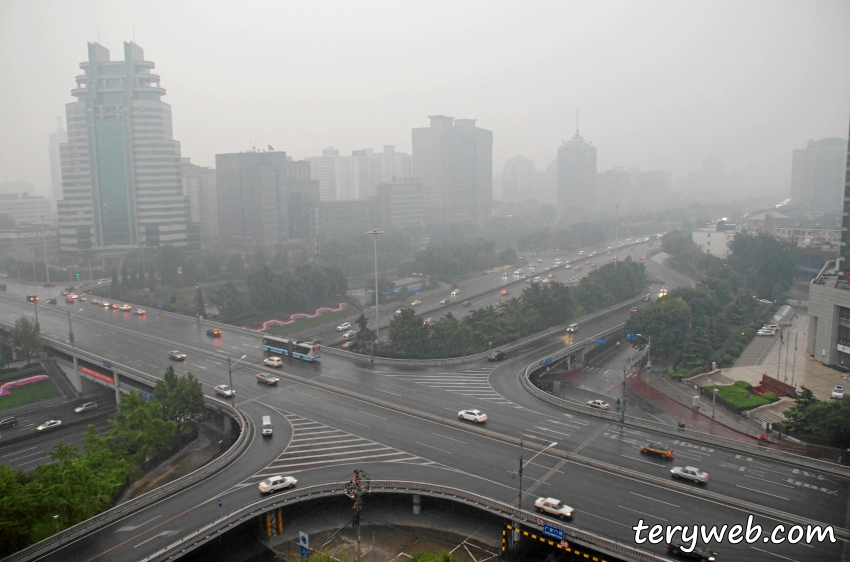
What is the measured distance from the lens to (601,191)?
16975 centimetres

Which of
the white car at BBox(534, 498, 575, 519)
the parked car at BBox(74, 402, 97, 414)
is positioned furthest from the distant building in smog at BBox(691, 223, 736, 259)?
the parked car at BBox(74, 402, 97, 414)

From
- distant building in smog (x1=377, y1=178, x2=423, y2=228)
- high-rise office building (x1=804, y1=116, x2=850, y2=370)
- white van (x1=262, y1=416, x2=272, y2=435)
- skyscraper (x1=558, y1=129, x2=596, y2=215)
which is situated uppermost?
skyscraper (x1=558, y1=129, x2=596, y2=215)

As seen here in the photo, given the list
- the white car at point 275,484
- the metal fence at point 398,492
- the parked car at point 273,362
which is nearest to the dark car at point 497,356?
the parked car at point 273,362

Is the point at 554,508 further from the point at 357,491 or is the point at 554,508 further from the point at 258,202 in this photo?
the point at 258,202

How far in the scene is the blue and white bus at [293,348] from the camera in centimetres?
2888

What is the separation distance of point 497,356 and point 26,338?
25.5m

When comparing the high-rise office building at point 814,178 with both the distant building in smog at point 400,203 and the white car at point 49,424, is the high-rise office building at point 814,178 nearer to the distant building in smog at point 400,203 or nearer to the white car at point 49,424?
the distant building in smog at point 400,203

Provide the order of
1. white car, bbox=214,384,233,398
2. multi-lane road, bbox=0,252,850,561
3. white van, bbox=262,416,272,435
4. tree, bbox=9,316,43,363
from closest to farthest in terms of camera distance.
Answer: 1. multi-lane road, bbox=0,252,850,561
2. white van, bbox=262,416,272,435
3. white car, bbox=214,384,233,398
4. tree, bbox=9,316,43,363

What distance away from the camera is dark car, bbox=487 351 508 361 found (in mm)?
28739

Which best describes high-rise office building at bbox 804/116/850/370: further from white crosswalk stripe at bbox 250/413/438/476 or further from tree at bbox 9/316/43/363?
tree at bbox 9/316/43/363

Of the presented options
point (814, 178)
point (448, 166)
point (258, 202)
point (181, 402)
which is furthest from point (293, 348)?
point (814, 178)

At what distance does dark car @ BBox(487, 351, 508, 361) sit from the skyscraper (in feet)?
409

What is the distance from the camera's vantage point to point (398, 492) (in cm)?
1619

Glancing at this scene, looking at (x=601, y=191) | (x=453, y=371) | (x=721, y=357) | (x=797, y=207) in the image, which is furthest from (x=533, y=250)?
(x=601, y=191)
